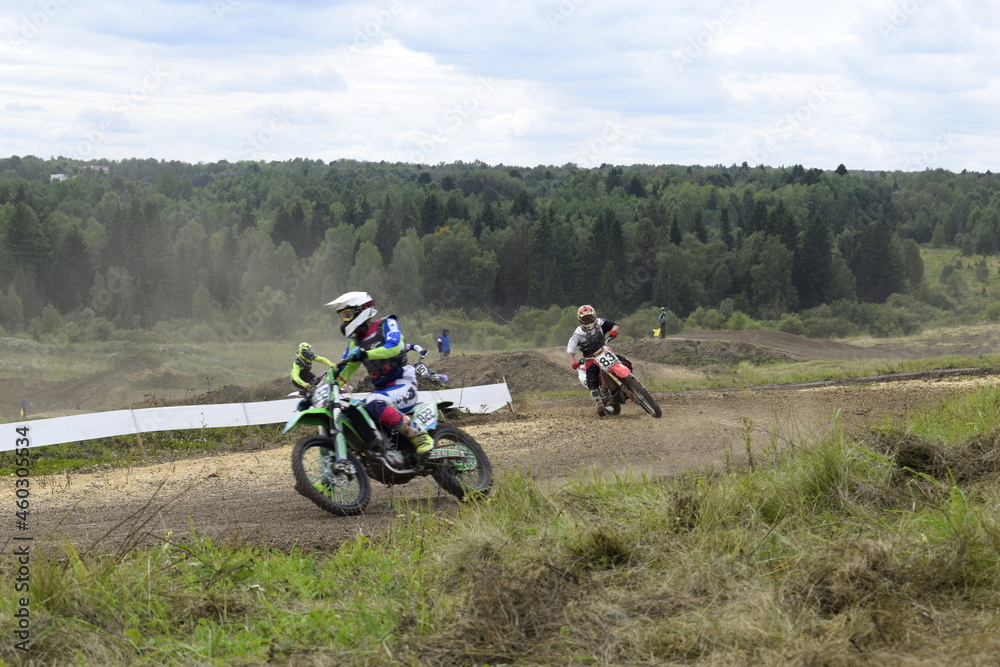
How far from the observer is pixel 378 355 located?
28.7 ft

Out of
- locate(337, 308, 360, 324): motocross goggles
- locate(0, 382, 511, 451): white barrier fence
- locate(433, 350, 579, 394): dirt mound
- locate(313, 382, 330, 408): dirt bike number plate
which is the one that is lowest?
locate(433, 350, 579, 394): dirt mound

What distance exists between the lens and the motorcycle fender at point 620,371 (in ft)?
48.1

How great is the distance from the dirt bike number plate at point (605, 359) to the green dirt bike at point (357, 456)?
19.6ft

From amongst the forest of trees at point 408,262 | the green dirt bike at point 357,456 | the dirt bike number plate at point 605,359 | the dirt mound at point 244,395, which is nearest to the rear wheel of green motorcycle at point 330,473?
the green dirt bike at point 357,456

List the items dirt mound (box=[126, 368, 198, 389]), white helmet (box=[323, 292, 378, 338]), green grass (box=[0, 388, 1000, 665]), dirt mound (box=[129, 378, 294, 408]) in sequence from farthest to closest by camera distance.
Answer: dirt mound (box=[126, 368, 198, 389]) → dirt mound (box=[129, 378, 294, 408]) → white helmet (box=[323, 292, 378, 338]) → green grass (box=[0, 388, 1000, 665])

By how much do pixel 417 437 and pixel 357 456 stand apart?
665 mm

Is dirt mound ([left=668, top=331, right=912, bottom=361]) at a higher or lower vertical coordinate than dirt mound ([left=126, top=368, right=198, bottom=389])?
higher

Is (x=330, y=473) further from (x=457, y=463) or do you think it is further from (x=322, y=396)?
(x=457, y=463)

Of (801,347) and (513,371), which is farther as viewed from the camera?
(801,347)

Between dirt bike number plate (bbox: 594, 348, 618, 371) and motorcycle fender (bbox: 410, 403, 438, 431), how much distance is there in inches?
238

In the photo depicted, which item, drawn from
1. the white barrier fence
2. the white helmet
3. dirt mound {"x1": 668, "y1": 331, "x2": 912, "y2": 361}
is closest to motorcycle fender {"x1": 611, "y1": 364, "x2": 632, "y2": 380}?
the white barrier fence

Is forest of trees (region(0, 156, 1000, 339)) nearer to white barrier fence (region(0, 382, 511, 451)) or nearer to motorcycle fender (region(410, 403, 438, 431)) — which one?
white barrier fence (region(0, 382, 511, 451))

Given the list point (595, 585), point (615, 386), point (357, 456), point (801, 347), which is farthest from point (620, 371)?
point (801, 347)

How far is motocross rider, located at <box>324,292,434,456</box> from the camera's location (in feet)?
28.9
